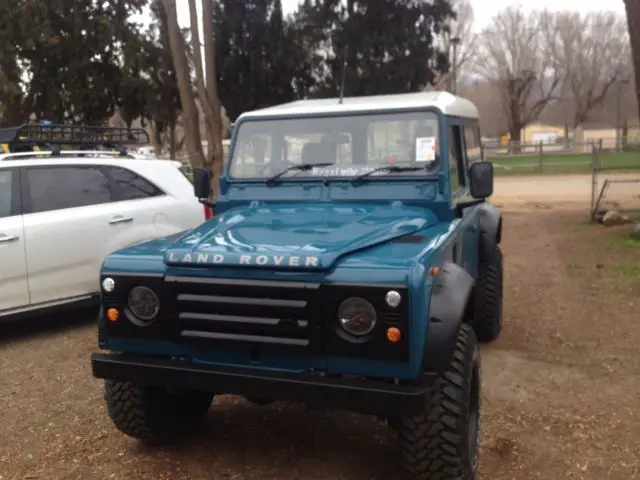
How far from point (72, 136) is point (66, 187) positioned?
1365 millimetres

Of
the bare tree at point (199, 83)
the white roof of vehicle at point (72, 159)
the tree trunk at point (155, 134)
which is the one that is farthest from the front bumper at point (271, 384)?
the tree trunk at point (155, 134)

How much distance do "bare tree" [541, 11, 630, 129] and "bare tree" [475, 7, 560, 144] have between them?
0.89m

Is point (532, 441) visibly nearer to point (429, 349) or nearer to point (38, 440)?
point (429, 349)

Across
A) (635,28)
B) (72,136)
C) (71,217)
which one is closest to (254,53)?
(635,28)

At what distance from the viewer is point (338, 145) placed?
4.59 meters

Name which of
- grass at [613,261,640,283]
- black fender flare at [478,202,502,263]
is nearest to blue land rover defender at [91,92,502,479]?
black fender flare at [478,202,502,263]

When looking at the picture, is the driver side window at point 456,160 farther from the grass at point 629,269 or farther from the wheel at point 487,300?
the grass at point 629,269

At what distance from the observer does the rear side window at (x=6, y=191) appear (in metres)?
→ 6.12

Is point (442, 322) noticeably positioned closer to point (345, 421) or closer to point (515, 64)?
point (345, 421)

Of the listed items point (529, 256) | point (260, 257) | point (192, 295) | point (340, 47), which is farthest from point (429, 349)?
point (340, 47)

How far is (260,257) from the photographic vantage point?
3.24 metres

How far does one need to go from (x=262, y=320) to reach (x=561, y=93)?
221ft

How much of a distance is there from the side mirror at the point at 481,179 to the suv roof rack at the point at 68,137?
4337mm

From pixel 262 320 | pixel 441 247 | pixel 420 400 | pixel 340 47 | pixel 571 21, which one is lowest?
pixel 420 400
